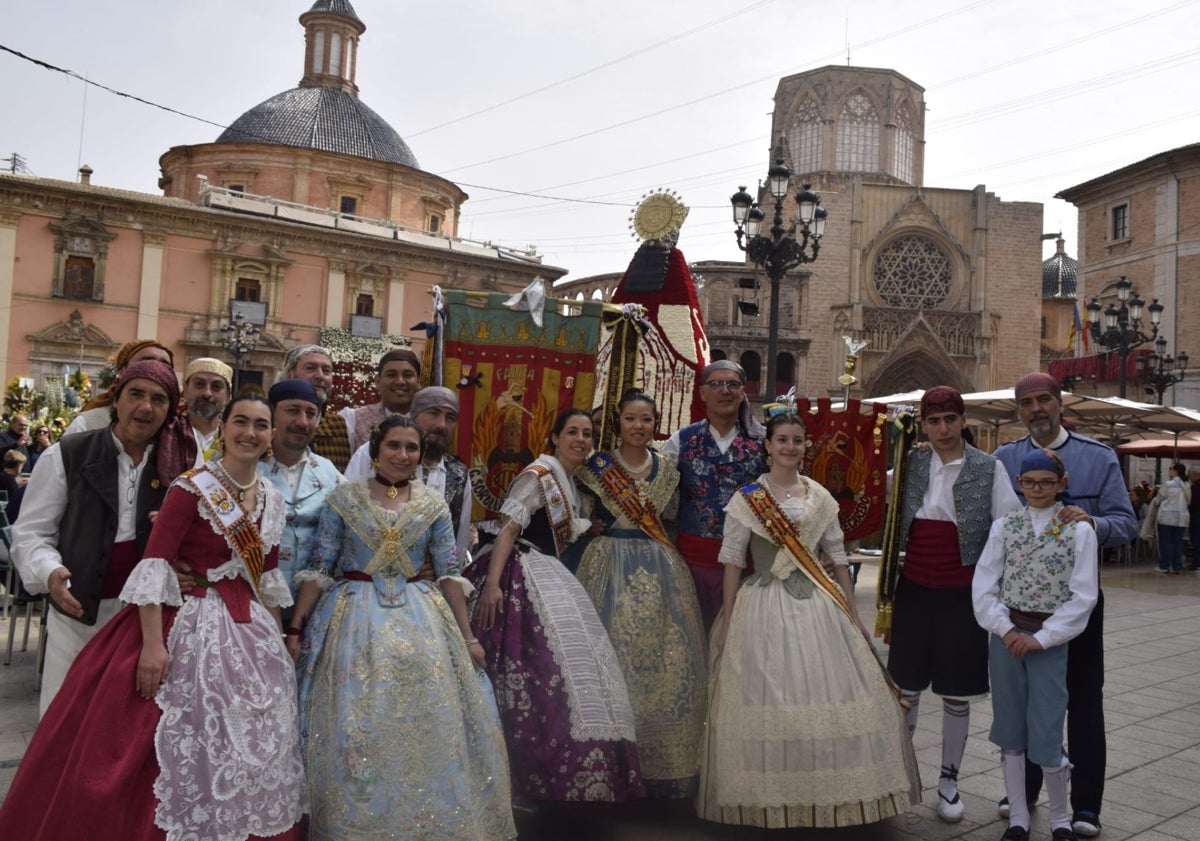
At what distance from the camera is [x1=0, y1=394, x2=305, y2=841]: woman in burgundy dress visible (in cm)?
285

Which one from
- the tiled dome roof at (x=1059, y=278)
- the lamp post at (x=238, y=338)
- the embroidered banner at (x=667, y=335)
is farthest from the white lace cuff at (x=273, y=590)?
the tiled dome roof at (x=1059, y=278)

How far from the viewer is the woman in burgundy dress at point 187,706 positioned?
112 inches

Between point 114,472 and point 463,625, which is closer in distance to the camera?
point 114,472

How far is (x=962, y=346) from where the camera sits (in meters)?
40.5

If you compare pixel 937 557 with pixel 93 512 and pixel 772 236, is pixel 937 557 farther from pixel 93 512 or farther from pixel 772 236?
pixel 772 236

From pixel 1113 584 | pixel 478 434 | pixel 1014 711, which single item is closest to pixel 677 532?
pixel 478 434

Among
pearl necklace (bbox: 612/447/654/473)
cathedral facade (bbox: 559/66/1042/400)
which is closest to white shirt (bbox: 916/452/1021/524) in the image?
pearl necklace (bbox: 612/447/654/473)

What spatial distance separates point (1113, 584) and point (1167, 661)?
6.25 meters

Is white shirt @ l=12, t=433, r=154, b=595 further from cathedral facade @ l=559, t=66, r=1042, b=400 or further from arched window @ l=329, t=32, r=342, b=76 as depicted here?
arched window @ l=329, t=32, r=342, b=76

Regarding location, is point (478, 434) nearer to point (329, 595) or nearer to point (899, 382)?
point (329, 595)

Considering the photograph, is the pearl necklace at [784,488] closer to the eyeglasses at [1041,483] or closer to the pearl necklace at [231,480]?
the eyeglasses at [1041,483]

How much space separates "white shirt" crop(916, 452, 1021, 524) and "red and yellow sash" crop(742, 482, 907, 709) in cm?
69

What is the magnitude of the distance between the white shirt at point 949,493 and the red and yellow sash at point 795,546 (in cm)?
69

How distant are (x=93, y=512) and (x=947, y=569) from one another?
365cm
